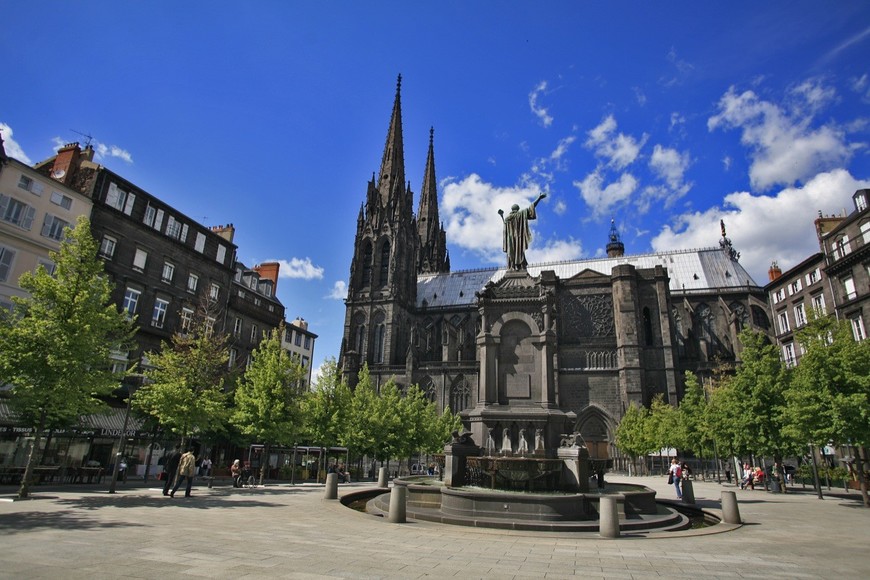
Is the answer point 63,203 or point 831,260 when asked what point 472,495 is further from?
point 831,260

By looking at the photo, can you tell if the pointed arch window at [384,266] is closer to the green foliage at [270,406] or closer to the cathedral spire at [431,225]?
the cathedral spire at [431,225]

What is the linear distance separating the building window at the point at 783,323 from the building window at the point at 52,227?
58.0 meters

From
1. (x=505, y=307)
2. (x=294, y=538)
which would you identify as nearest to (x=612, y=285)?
(x=505, y=307)

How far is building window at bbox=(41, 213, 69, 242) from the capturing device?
87.1ft

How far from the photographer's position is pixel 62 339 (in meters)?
14.8

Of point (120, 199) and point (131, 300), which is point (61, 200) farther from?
point (131, 300)

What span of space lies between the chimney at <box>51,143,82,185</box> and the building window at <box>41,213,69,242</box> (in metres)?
3.81

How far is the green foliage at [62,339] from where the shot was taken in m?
14.6

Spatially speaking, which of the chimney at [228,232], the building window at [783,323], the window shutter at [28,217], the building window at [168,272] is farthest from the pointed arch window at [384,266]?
the building window at [783,323]

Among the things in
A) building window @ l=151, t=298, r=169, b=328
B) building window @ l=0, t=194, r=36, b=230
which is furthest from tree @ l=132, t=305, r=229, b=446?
building window @ l=0, t=194, r=36, b=230

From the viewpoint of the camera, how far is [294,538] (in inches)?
376

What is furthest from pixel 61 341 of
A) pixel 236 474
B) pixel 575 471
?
pixel 575 471

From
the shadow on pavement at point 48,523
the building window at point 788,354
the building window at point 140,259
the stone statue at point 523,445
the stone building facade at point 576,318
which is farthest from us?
the stone building facade at point 576,318

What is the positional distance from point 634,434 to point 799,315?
1814 centimetres
